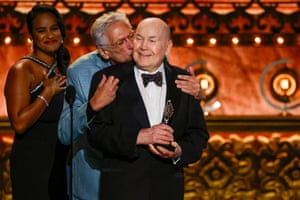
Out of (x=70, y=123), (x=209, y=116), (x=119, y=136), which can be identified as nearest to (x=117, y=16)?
(x=70, y=123)

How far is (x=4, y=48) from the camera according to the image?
7293mm

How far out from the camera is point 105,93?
4.36m

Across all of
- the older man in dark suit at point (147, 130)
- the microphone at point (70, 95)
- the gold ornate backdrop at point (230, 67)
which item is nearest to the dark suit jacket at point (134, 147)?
the older man in dark suit at point (147, 130)

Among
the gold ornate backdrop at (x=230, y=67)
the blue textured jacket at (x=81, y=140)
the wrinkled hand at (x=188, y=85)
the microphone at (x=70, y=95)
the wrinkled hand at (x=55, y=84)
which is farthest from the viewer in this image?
the gold ornate backdrop at (x=230, y=67)

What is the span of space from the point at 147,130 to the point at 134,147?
0.28 ft

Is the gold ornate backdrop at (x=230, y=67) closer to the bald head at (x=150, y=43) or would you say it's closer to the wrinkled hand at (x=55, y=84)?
the wrinkled hand at (x=55, y=84)

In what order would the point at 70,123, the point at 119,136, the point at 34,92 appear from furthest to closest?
the point at 34,92, the point at 70,123, the point at 119,136

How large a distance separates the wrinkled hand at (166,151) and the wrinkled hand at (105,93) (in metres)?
0.27

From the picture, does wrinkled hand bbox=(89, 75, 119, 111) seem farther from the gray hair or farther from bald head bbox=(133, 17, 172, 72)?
the gray hair

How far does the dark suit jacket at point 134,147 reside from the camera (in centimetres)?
431

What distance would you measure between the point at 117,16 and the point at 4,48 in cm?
241

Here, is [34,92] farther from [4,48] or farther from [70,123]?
[4,48]

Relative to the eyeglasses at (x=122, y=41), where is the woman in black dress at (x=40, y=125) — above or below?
below

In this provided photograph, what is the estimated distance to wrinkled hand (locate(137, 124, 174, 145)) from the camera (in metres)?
4.23
